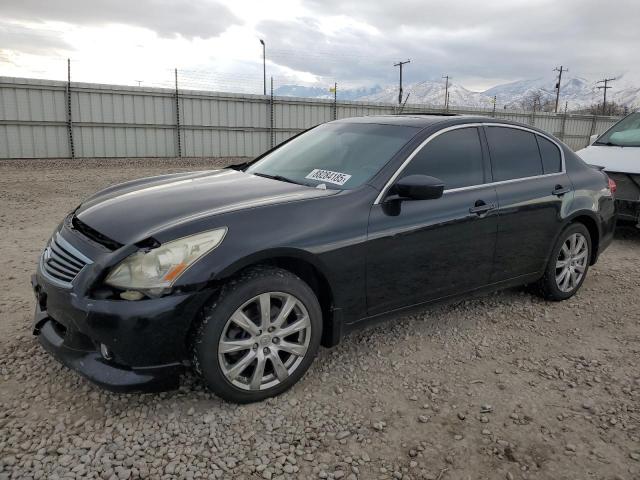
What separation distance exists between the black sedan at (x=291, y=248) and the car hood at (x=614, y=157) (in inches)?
118

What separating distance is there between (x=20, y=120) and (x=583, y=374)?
16.0 meters

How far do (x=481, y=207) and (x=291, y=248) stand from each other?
162 cm

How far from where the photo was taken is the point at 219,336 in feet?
8.21

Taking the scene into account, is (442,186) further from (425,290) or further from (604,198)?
(604,198)

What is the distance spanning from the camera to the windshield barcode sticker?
322 cm

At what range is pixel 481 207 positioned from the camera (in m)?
3.58

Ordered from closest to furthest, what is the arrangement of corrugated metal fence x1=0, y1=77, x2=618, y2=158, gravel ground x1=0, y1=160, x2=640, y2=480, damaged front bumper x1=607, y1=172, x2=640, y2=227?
gravel ground x1=0, y1=160, x2=640, y2=480 < damaged front bumper x1=607, y1=172, x2=640, y2=227 < corrugated metal fence x1=0, y1=77, x2=618, y2=158

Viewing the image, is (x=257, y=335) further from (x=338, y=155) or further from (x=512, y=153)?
(x=512, y=153)

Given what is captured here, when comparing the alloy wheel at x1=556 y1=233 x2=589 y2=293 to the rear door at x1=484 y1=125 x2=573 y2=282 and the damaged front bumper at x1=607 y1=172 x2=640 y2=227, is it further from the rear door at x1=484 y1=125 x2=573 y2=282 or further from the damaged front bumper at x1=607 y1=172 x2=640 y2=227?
the damaged front bumper at x1=607 y1=172 x2=640 y2=227

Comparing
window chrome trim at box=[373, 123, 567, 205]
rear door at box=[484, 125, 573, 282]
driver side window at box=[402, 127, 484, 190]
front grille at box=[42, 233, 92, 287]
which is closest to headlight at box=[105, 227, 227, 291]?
front grille at box=[42, 233, 92, 287]

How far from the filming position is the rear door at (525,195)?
12.4ft

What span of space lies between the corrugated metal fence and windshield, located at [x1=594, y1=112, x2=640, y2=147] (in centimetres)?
1342

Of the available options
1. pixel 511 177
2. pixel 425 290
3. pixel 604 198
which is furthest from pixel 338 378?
pixel 604 198

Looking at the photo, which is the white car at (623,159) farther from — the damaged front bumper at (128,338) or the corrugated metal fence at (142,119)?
the corrugated metal fence at (142,119)
